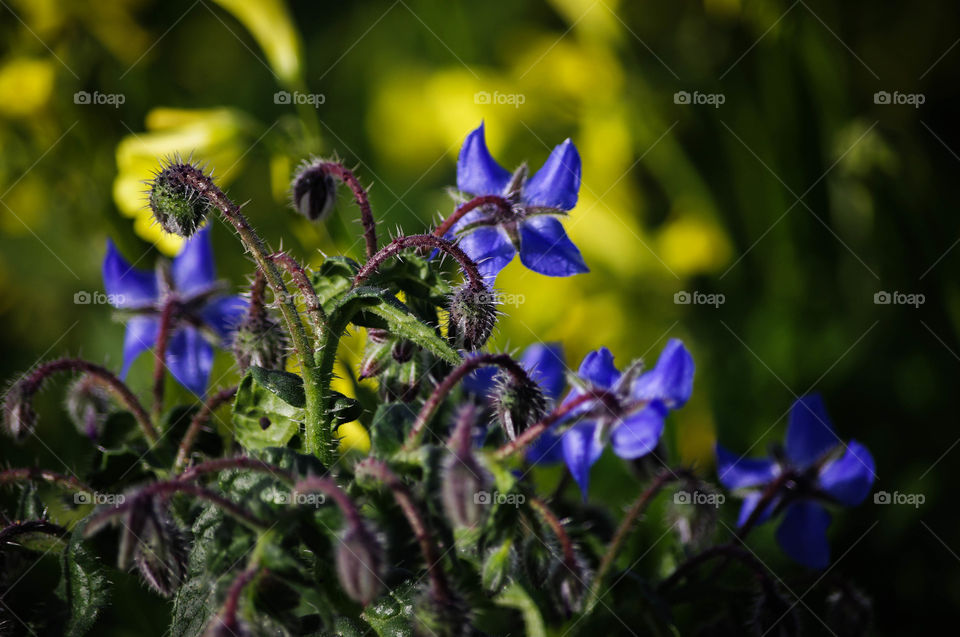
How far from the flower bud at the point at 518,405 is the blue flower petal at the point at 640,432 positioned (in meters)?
0.10

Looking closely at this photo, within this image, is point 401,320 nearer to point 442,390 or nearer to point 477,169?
point 442,390

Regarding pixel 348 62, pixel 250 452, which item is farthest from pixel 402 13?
pixel 250 452

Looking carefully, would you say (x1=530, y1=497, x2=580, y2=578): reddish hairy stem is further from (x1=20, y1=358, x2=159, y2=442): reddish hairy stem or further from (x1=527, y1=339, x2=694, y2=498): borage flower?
(x1=20, y1=358, x2=159, y2=442): reddish hairy stem

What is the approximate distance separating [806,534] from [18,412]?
62cm

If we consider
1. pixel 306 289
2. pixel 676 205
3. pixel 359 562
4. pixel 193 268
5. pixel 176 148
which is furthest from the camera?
pixel 676 205

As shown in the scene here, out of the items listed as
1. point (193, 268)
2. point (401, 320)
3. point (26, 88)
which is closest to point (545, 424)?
point (401, 320)

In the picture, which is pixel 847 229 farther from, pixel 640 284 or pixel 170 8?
pixel 170 8

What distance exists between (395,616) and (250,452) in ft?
0.49

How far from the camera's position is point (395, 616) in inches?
21.6

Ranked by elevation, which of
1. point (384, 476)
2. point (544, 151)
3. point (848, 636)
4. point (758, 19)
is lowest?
point (848, 636)

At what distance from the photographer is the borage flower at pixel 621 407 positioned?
0.68 metres

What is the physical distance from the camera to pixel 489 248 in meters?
0.69

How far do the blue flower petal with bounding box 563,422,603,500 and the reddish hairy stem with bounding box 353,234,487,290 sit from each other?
18cm

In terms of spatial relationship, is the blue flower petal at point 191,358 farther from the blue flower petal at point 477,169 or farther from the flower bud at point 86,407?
the blue flower petal at point 477,169
